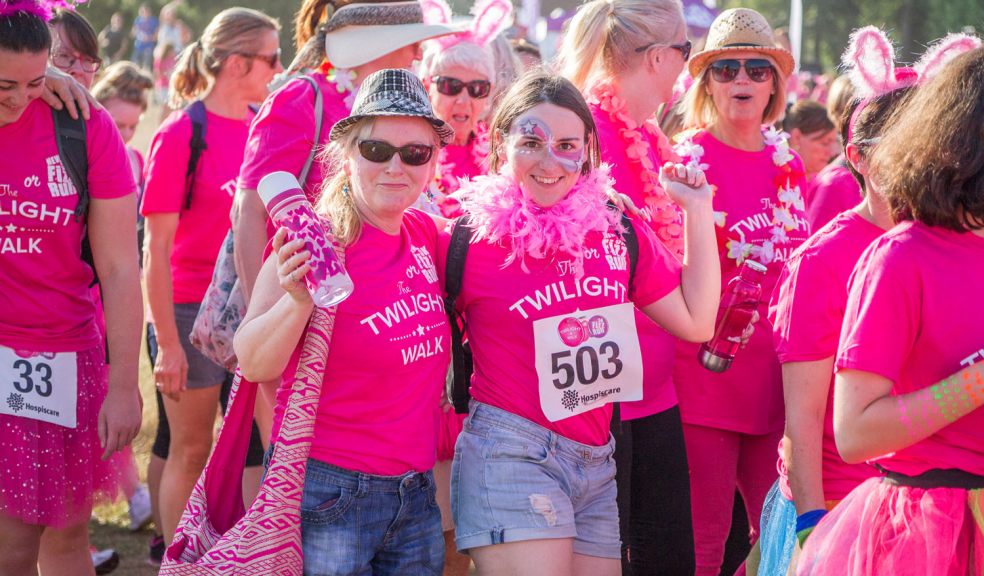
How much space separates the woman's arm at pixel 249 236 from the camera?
3.78 metres

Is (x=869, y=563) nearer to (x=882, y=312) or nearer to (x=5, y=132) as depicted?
(x=882, y=312)

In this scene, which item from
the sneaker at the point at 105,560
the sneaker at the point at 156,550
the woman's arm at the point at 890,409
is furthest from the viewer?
the sneaker at the point at 156,550

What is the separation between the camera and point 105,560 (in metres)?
5.04

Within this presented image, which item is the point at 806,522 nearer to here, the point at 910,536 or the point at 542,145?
the point at 910,536

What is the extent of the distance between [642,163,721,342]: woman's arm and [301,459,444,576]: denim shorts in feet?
2.83

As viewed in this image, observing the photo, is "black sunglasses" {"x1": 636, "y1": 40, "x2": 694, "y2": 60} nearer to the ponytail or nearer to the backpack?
the backpack

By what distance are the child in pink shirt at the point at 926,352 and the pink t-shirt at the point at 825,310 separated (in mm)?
447

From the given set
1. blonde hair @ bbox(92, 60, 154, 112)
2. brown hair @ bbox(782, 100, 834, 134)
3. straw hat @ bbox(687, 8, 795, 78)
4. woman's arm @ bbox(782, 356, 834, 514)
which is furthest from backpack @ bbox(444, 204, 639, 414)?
brown hair @ bbox(782, 100, 834, 134)

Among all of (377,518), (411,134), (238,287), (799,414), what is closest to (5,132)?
(238,287)

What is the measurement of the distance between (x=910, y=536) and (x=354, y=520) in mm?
1302

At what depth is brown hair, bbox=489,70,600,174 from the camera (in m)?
3.14

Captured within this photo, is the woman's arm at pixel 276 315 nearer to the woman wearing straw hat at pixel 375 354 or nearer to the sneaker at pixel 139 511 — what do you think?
the woman wearing straw hat at pixel 375 354

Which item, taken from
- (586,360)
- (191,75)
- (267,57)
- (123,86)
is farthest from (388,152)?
(123,86)

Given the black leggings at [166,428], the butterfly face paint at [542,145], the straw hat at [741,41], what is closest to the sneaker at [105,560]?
the black leggings at [166,428]
